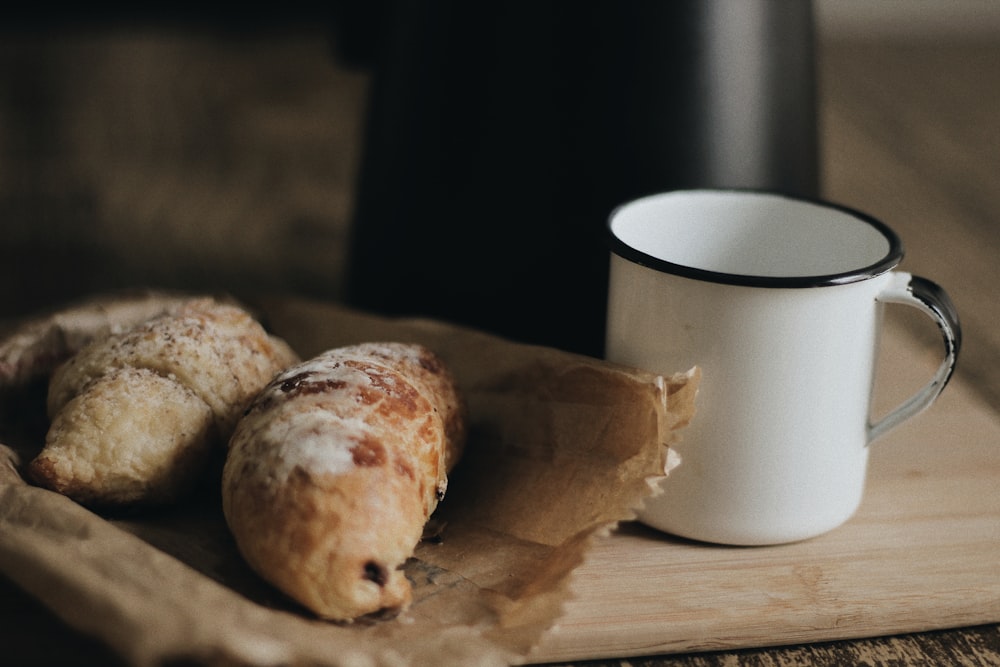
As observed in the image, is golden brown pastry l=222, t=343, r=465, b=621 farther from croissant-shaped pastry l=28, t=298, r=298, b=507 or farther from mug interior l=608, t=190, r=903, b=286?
mug interior l=608, t=190, r=903, b=286

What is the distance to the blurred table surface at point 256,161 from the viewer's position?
44.4 inches

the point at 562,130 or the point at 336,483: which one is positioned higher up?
the point at 562,130

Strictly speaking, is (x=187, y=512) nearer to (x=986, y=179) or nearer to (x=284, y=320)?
(x=284, y=320)

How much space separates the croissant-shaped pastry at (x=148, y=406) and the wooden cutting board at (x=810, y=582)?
0.75ft

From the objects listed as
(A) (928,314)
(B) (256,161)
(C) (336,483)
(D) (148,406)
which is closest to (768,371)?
(A) (928,314)

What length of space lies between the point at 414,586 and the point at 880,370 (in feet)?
1.64

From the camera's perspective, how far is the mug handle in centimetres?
61

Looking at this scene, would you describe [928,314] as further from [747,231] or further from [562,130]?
[562,130]

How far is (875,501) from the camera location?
697 mm

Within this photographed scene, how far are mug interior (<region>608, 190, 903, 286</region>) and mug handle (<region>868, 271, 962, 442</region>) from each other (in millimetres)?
54

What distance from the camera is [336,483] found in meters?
0.52

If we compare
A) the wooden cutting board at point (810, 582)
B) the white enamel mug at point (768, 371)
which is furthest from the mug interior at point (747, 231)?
the wooden cutting board at point (810, 582)

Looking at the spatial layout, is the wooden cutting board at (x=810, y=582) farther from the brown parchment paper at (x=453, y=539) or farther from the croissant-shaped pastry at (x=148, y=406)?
the croissant-shaped pastry at (x=148, y=406)

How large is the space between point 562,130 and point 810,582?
34cm
